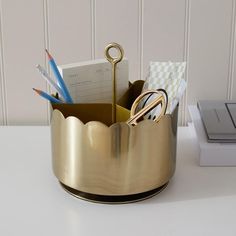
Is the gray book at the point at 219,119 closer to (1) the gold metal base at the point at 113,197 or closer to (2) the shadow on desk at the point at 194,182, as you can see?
(2) the shadow on desk at the point at 194,182

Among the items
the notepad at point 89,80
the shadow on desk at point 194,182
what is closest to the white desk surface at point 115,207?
the shadow on desk at point 194,182

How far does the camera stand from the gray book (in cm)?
92

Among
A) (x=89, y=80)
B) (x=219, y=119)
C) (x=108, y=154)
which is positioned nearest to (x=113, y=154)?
(x=108, y=154)

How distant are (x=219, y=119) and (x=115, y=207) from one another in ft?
1.06

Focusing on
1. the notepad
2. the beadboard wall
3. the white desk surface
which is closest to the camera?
the white desk surface

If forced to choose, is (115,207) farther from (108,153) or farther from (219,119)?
(219,119)

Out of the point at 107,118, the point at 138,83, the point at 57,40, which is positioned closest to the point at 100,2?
the point at 57,40

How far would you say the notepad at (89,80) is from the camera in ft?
2.75

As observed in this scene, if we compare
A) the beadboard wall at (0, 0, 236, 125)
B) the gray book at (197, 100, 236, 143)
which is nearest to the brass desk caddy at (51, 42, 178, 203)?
the gray book at (197, 100, 236, 143)

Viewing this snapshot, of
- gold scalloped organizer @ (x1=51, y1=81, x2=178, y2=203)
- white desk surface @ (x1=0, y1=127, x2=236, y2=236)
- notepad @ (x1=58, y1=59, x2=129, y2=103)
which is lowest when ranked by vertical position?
white desk surface @ (x1=0, y1=127, x2=236, y2=236)

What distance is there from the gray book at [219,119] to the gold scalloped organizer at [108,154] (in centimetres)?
15

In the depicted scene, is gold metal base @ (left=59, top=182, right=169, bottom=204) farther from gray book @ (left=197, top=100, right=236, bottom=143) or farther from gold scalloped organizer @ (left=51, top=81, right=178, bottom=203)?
gray book @ (left=197, top=100, right=236, bottom=143)

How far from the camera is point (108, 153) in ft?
2.41

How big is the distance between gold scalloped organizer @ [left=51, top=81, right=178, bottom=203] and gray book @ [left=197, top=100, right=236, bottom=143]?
0.51 ft
